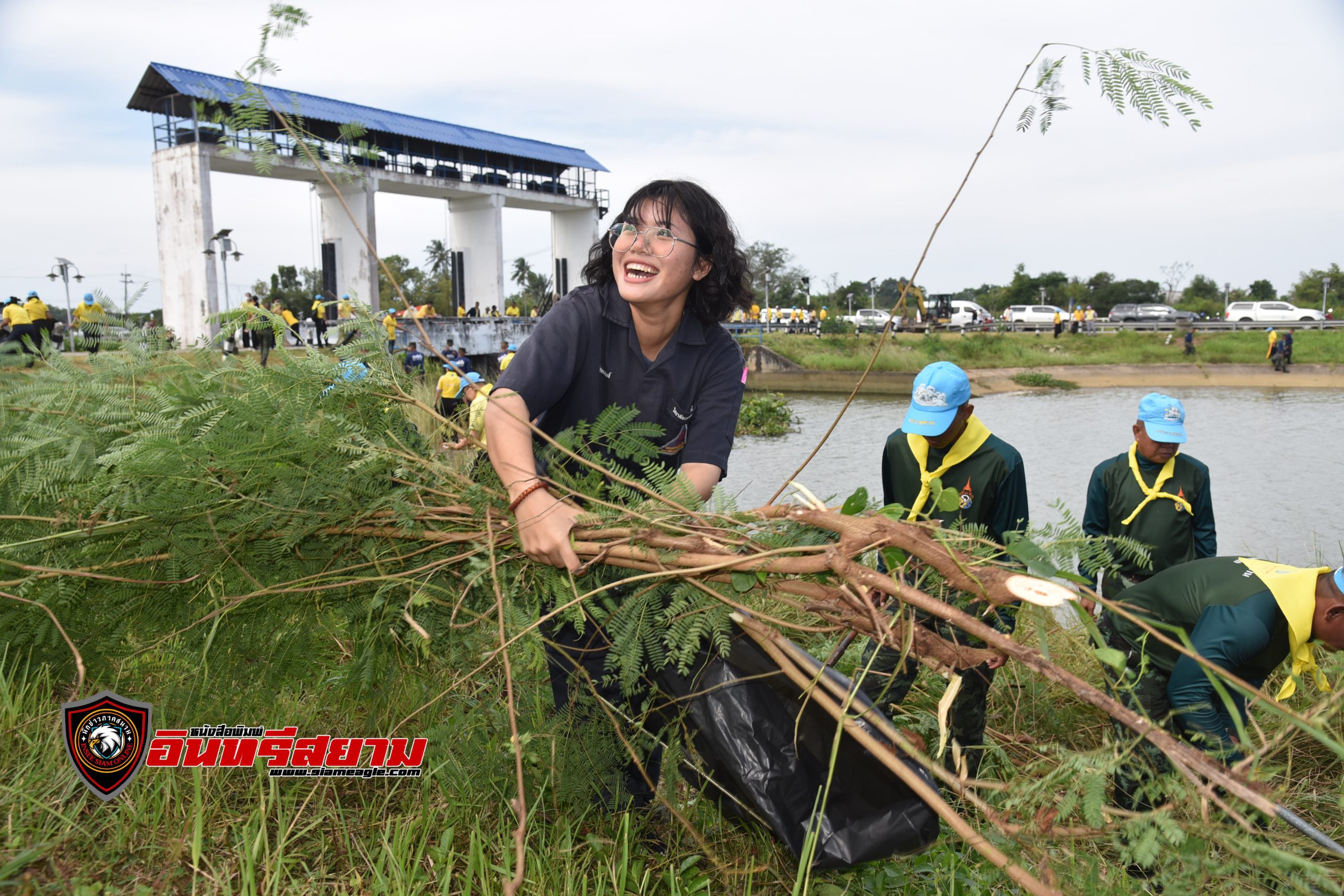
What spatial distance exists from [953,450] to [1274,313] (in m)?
40.8

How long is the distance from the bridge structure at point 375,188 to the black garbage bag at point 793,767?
1694 millimetres

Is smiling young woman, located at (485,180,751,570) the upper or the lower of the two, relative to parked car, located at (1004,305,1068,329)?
lower

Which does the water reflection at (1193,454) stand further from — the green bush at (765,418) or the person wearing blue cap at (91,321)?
the person wearing blue cap at (91,321)

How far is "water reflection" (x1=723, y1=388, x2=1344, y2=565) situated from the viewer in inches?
299

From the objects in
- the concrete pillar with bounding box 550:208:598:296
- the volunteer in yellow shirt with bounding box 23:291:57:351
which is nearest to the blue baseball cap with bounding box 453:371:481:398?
the volunteer in yellow shirt with bounding box 23:291:57:351

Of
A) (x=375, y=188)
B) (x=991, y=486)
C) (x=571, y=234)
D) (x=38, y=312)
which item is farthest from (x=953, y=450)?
(x=571, y=234)

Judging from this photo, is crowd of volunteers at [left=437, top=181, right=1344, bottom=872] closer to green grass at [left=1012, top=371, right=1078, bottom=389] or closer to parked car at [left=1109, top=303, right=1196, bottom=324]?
green grass at [left=1012, top=371, right=1078, bottom=389]

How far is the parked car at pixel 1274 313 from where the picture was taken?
3503 cm

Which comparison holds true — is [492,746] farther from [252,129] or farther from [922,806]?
[252,129]

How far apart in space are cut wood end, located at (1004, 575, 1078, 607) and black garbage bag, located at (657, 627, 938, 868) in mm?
424

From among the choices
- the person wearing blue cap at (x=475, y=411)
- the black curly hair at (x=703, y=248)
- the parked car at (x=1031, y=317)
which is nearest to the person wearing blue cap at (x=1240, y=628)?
the black curly hair at (x=703, y=248)

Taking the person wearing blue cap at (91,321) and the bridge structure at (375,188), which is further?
the bridge structure at (375,188)

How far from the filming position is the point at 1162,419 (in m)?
3.81

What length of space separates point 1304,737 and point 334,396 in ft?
12.0
